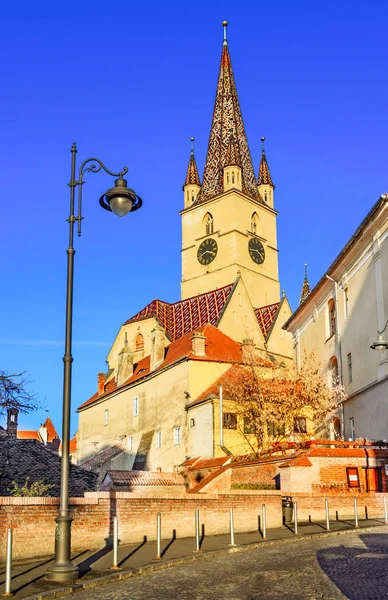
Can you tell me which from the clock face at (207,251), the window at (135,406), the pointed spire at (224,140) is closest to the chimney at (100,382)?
the window at (135,406)

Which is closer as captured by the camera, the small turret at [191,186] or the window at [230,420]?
the window at [230,420]

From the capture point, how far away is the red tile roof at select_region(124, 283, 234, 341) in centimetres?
5841

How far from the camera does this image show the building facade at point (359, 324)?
1246 inches

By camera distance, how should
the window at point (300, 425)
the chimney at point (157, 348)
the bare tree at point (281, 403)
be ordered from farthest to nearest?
the chimney at point (157, 348)
the window at point (300, 425)
the bare tree at point (281, 403)

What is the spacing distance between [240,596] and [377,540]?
23.4ft

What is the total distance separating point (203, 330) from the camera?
5197 cm

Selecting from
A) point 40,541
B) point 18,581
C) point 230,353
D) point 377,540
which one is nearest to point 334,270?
point 230,353

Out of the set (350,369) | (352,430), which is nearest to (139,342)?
(350,369)

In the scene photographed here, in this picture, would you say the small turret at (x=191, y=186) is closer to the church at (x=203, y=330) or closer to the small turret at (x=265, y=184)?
the church at (x=203, y=330)

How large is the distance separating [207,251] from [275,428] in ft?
132

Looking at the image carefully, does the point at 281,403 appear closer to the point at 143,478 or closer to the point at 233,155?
the point at 143,478

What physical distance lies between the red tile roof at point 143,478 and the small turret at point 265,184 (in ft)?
161

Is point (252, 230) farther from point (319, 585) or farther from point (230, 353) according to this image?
point (319, 585)

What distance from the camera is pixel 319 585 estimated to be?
11109mm
